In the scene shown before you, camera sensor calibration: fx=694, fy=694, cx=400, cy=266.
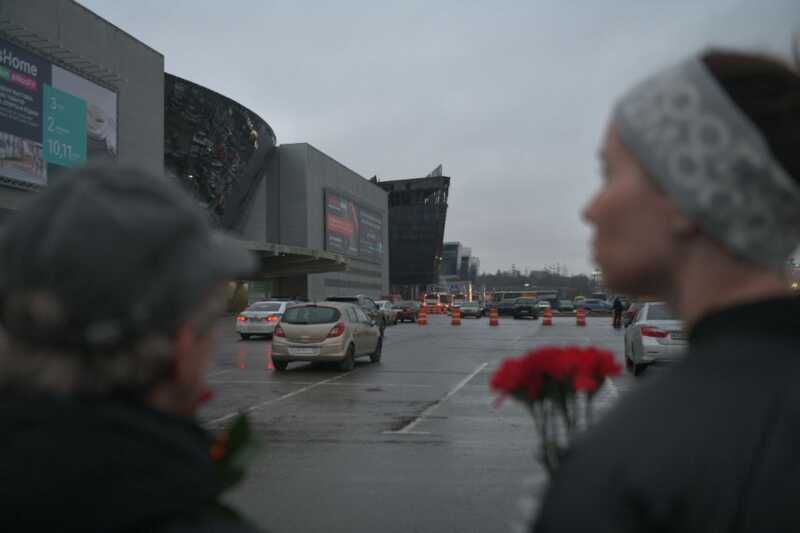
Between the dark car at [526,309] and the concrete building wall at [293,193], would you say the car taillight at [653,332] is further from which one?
the concrete building wall at [293,193]

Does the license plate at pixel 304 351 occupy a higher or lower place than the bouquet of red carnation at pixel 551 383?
lower

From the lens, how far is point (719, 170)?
1.10m

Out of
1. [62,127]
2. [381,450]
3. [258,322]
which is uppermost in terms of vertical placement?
[62,127]

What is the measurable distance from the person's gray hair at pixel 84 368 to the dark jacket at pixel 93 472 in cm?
2

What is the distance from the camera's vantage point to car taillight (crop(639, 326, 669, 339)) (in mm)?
12875

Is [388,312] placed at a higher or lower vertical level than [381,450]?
higher

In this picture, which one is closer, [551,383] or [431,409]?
[551,383]

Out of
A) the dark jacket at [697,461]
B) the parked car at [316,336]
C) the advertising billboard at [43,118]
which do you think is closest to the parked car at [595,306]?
the advertising billboard at [43,118]

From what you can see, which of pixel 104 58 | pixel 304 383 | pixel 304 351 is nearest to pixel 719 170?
pixel 304 383

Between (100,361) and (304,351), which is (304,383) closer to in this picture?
(304,351)

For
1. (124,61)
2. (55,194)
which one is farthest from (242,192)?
(55,194)

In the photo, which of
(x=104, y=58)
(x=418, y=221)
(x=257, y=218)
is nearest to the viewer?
(x=104, y=58)

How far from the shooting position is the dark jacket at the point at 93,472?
38.2 inches

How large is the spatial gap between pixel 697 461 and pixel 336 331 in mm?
14267
